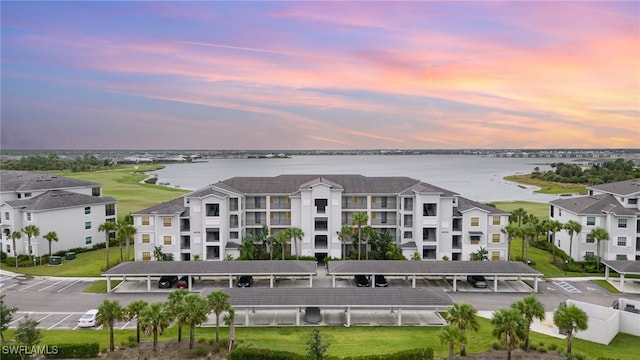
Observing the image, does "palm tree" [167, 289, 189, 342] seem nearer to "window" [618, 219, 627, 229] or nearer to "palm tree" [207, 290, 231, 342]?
"palm tree" [207, 290, 231, 342]

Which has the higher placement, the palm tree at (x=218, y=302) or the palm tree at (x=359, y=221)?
the palm tree at (x=359, y=221)

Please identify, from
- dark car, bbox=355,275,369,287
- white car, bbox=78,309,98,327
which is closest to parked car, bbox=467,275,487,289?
dark car, bbox=355,275,369,287

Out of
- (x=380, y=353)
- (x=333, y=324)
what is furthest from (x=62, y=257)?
(x=380, y=353)

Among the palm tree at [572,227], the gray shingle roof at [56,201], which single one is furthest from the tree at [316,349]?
the gray shingle roof at [56,201]

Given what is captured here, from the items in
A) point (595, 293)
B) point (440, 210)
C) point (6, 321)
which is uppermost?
point (440, 210)

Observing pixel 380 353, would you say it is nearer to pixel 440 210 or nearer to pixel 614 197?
pixel 440 210

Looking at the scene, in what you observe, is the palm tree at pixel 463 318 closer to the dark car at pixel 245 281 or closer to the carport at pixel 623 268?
the dark car at pixel 245 281
